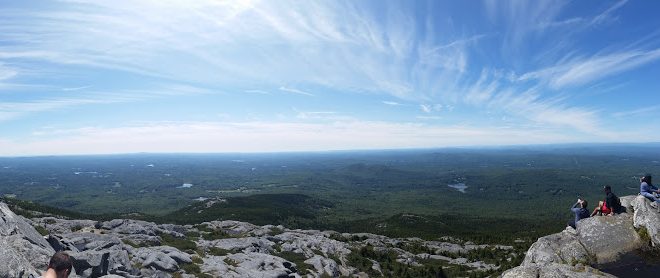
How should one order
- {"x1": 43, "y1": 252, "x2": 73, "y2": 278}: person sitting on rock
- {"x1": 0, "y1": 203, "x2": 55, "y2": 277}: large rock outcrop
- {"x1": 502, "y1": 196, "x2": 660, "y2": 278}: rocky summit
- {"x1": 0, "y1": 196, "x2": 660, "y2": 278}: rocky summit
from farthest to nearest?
{"x1": 0, "y1": 196, "x2": 660, "y2": 278}: rocky summit
{"x1": 502, "y1": 196, "x2": 660, "y2": 278}: rocky summit
{"x1": 0, "y1": 203, "x2": 55, "y2": 277}: large rock outcrop
{"x1": 43, "y1": 252, "x2": 73, "y2": 278}: person sitting on rock

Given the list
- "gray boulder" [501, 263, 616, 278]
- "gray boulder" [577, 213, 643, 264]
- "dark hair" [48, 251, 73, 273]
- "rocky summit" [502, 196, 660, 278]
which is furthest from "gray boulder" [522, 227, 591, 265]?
"dark hair" [48, 251, 73, 273]

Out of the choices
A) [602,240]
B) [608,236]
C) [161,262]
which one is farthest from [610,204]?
[161,262]

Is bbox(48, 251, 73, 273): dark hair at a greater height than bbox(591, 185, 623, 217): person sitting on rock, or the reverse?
bbox(48, 251, 73, 273): dark hair

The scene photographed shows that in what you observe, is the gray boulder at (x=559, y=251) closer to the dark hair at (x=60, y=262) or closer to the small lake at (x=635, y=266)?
the small lake at (x=635, y=266)

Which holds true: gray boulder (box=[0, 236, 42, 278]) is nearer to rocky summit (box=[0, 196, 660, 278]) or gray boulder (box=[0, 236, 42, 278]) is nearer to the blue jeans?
rocky summit (box=[0, 196, 660, 278])

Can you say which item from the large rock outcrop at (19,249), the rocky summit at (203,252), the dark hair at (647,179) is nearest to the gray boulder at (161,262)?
the rocky summit at (203,252)
